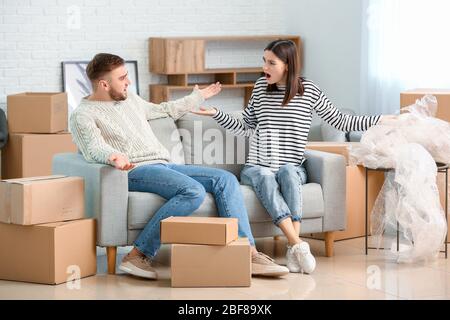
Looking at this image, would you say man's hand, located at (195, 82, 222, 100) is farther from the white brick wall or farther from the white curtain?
the white brick wall

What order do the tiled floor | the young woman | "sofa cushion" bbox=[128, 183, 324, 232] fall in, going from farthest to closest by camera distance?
the young woman
"sofa cushion" bbox=[128, 183, 324, 232]
the tiled floor

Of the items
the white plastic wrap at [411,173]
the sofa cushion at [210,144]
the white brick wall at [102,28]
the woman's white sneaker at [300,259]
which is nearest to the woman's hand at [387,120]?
the white plastic wrap at [411,173]

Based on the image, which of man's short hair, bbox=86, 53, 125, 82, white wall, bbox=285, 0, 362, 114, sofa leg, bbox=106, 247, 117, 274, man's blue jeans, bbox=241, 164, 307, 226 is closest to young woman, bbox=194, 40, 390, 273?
man's blue jeans, bbox=241, 164, 307, 226

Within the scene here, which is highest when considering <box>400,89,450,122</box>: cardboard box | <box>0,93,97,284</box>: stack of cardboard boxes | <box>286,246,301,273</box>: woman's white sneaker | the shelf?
the shelf

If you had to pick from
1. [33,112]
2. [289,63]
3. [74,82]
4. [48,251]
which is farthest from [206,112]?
[74,82]

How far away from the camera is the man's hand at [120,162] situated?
173 inches

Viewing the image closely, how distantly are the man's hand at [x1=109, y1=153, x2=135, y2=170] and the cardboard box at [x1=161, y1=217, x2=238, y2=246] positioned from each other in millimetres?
310

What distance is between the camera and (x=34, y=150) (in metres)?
6.46

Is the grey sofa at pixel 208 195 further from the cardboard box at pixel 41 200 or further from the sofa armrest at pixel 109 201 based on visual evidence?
→ the cardboard box at pixel 41 200

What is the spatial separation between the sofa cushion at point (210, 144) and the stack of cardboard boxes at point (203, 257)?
883mm

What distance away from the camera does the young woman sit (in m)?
4.81

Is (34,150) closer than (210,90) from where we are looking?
No

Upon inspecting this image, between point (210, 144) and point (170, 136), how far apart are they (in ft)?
0.74

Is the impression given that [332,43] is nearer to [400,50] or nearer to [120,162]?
[400,50]
